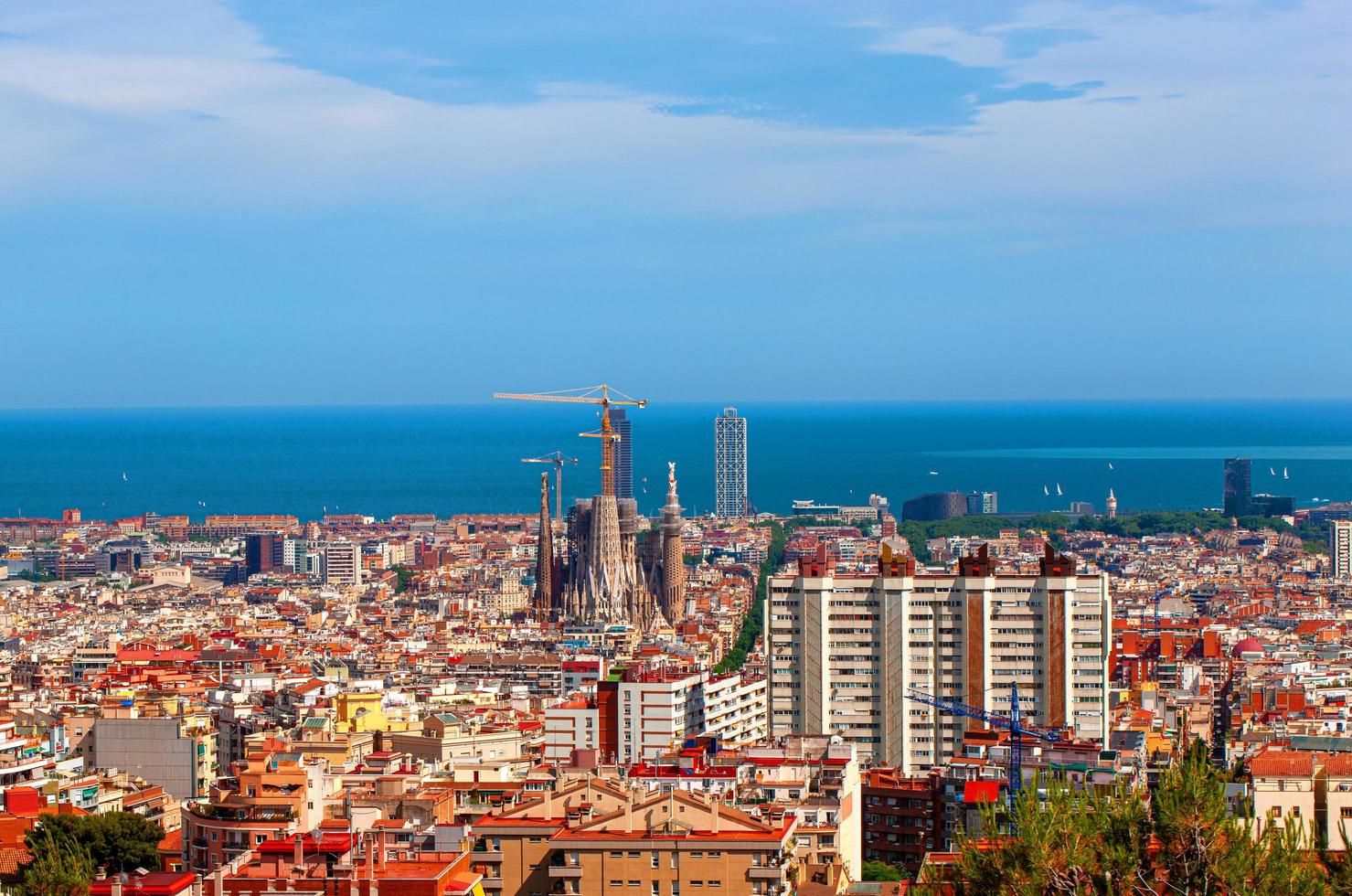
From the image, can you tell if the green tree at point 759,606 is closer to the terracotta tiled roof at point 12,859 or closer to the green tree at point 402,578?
the green tree at point 402,578

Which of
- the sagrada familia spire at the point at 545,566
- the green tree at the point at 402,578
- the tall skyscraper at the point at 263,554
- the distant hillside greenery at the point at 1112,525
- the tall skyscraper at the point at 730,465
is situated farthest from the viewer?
the tall skyscraper at the point at 730,465

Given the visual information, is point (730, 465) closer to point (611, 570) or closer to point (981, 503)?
point (981, 503)

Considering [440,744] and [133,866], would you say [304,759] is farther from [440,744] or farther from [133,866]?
A: [440,744]

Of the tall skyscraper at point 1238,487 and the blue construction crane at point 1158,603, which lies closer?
the blue construction crane at point 1158,603

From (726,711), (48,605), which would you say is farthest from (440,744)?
(48,605)

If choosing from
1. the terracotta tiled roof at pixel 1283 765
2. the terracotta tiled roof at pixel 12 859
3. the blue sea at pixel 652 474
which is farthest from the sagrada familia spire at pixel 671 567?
the blue sea at pixel 652 474
